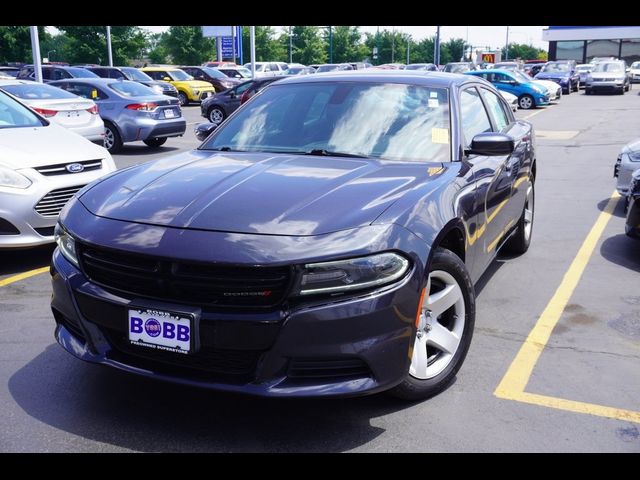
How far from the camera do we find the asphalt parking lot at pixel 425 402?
306 centimetres

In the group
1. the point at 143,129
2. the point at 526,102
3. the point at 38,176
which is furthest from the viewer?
the point at 526,102

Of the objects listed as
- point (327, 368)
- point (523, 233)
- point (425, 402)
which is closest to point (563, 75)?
point (523, 233)

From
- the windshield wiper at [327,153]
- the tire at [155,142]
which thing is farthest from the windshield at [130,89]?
the windshield wiper at [327,153]

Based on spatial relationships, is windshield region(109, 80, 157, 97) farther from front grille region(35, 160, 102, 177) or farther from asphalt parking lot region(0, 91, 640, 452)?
asphalt parking lot region(0, 91, 640, 452)

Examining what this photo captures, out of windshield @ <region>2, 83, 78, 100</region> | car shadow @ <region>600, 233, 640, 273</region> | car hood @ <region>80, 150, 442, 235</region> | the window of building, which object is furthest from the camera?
the window of building

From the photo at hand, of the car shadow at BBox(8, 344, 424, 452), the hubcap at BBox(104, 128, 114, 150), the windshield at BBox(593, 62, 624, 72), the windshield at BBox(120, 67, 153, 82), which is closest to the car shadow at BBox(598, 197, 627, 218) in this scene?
the car shadow at BBox(8, 344, 424, 452)

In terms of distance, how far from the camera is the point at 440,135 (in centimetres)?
416

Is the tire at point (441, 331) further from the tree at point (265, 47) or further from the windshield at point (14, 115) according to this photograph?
the tree at point (265, 47)

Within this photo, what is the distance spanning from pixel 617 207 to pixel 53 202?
653 centimetres

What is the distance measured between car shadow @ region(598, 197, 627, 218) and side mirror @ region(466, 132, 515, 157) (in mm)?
4550

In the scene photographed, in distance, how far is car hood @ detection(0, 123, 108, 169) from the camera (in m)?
5.84

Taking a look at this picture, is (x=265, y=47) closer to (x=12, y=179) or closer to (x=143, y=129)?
(x=143, y=129)

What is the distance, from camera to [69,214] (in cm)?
343
